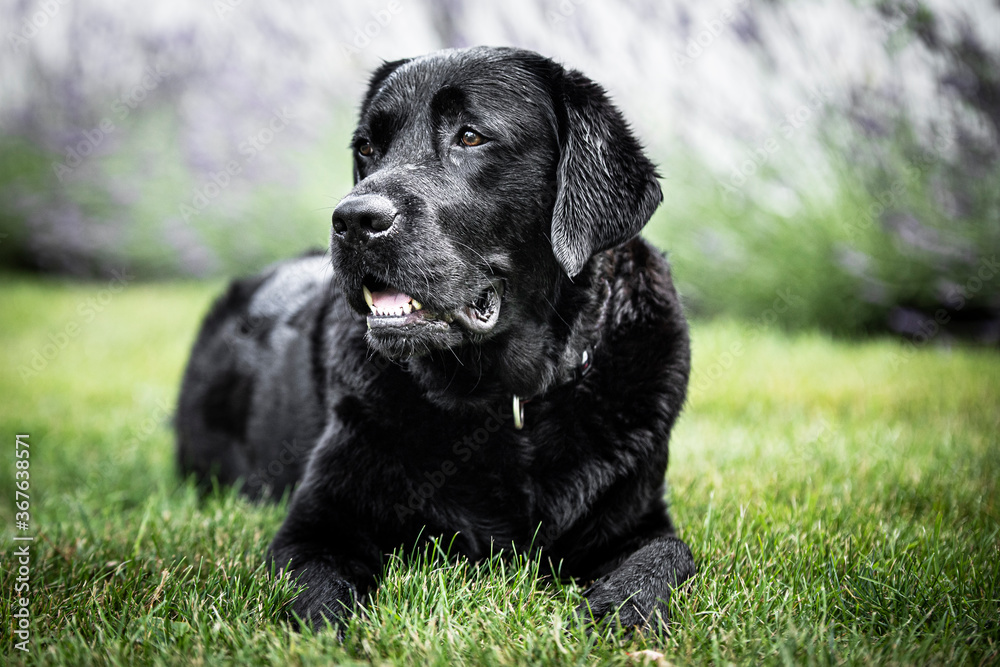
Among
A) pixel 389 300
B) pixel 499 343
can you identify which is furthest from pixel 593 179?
pixel 389 300

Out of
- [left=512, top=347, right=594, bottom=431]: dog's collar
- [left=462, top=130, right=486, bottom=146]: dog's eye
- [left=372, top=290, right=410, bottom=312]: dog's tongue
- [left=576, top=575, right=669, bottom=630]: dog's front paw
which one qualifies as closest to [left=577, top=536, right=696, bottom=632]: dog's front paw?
[left=576, top=575, right=669, bottom=630]: dog's front paw

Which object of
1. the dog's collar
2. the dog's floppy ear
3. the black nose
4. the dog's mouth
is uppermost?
the dog's floppy ear

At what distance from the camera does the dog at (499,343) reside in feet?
7.11

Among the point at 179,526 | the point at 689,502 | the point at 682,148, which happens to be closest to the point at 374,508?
the point at 179,526

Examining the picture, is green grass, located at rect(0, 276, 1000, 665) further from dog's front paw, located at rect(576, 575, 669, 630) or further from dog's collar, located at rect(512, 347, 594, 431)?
dog's collar, located at rect(512, 347, 594, 431)

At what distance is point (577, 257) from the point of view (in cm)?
225

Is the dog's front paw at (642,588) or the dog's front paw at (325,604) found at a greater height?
the dog's front paw at (642,588)

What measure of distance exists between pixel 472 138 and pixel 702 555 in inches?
55.9

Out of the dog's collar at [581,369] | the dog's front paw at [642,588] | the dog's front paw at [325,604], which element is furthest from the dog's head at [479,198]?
the dog's front paw at [642,588]

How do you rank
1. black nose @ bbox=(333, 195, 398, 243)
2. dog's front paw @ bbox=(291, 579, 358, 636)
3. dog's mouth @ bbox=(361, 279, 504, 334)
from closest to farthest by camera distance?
dog's front paw @ bbox=(291, 579, 358, 636) < black nose @ bbox=(333, 195, 398, 243) < dog's mouth @ bbox=(361, 279, 504, 334)

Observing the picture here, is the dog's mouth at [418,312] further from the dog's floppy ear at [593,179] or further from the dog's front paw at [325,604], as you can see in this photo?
the dog's front paw at [325,604]

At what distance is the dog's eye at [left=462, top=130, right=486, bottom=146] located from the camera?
230cm

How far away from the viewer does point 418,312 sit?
2.18m

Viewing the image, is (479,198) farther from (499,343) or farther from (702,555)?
(702,555)
